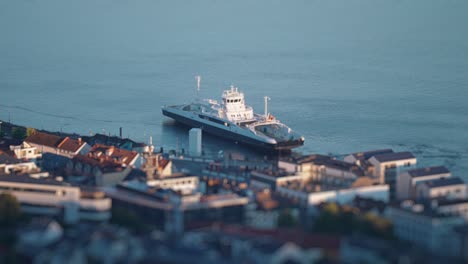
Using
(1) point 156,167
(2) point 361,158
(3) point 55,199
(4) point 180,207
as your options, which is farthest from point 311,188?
(3) point 55,199

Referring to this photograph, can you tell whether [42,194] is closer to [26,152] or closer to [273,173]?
[273,173]

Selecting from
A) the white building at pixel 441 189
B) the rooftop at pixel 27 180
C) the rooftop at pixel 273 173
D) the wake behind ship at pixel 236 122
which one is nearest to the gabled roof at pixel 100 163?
the rooftop at pixel 27 180

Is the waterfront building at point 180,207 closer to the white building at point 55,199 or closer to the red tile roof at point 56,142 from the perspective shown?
the white building at point 55,199

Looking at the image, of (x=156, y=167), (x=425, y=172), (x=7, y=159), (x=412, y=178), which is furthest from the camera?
(x=7, y=159)

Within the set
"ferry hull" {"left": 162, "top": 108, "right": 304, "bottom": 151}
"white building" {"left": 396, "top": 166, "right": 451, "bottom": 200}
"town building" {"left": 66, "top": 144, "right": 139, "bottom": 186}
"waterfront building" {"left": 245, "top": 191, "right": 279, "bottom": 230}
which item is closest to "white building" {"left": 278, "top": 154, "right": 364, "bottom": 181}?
"white building" {"left": 396, "top": 166, "right": 451, "bottom": 200}

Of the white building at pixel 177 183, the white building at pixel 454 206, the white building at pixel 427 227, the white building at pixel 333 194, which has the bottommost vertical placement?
the white building at pixel 427 227

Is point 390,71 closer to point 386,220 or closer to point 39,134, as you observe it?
point 39,134
